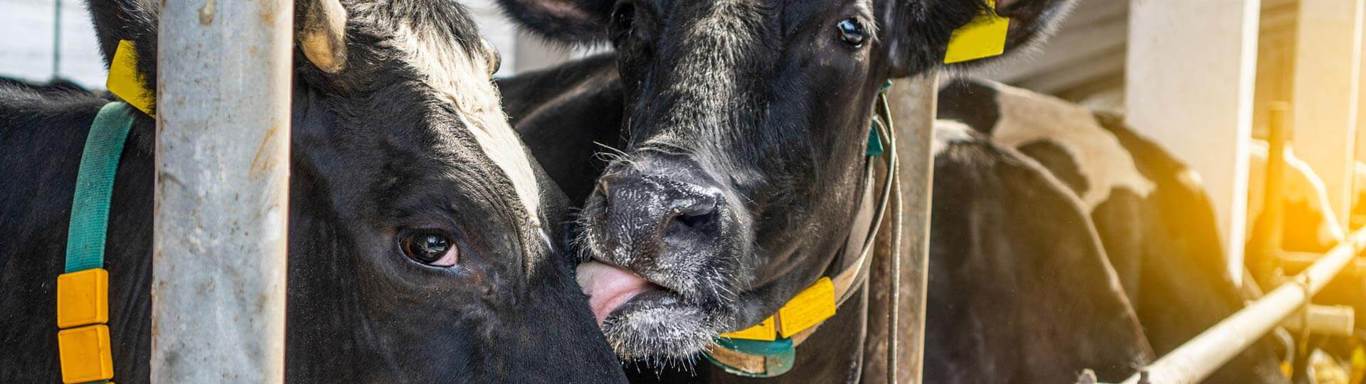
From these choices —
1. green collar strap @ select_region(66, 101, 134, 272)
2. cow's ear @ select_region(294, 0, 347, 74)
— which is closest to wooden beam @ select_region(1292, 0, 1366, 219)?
cow's ear @ select_region(294, 0, 347, 74)

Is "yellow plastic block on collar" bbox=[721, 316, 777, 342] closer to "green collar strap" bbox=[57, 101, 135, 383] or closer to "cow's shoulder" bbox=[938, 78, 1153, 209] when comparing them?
"green collar strap" bbox=[57, 101, 135, 383]

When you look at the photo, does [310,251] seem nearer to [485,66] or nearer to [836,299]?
[485,66]

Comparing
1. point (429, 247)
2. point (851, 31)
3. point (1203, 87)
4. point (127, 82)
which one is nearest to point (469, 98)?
point (429, 247)

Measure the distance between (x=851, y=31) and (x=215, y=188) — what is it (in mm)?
1962

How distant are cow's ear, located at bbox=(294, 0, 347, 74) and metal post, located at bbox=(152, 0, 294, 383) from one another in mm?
454

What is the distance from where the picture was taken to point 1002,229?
4566 millimetres

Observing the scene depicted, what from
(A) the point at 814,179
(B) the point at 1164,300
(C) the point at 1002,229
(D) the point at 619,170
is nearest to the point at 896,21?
(A) the point at 814,179

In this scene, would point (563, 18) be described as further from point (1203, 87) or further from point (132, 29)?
point (1203, 87)

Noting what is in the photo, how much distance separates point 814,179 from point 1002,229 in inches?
75.7

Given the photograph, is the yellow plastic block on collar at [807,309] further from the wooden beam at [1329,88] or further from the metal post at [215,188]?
the wooden beam at [1329,88]

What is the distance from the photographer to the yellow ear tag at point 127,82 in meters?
1.71

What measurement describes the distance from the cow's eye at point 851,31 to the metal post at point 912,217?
0.14m

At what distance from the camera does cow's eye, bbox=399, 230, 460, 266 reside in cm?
173

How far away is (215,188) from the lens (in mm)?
1150
